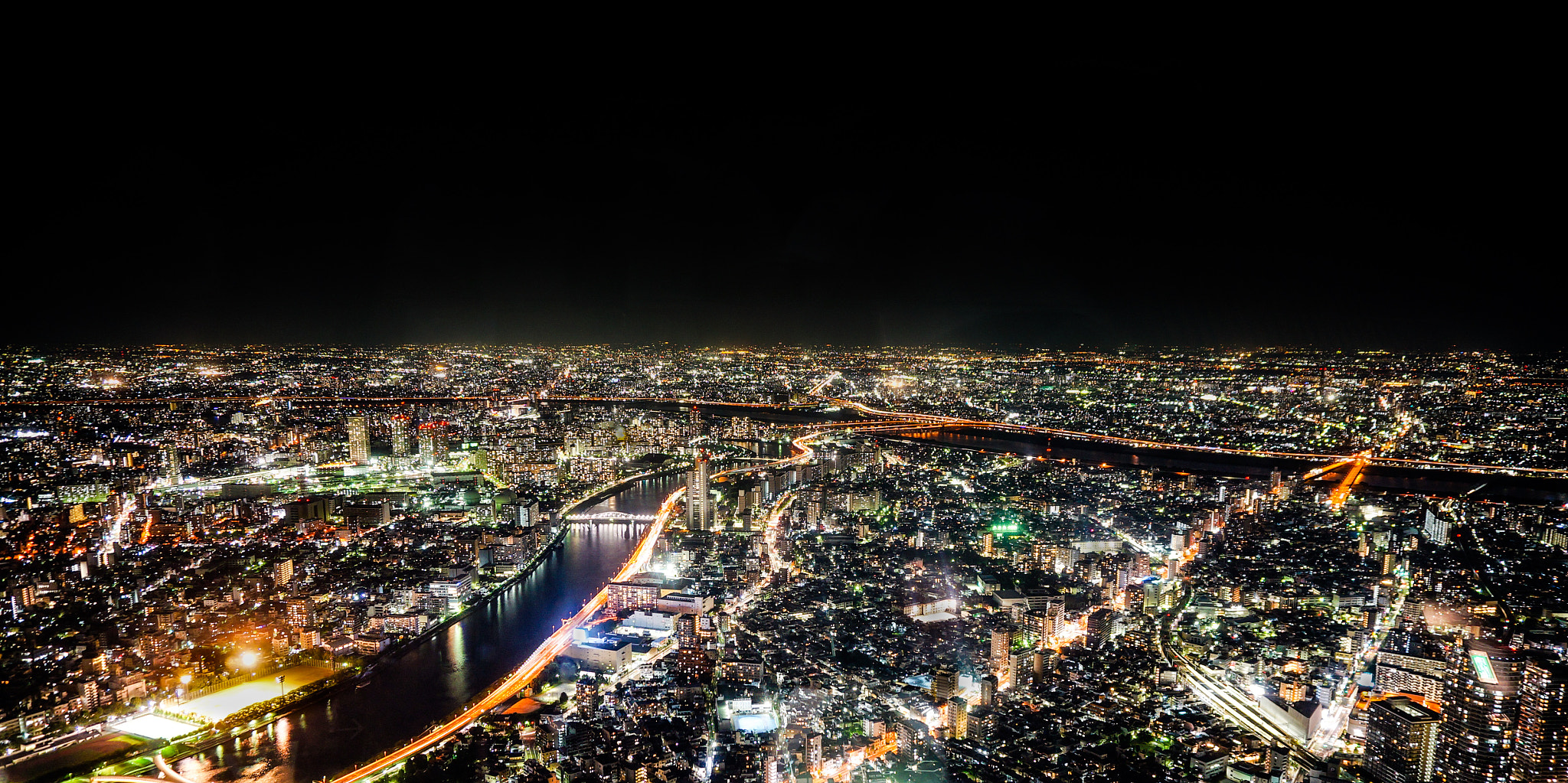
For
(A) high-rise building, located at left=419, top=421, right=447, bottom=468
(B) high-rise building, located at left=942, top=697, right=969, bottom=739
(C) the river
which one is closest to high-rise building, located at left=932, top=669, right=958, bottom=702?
(B) high-rise building, located at left=942, top=697, right=969, bottom=739

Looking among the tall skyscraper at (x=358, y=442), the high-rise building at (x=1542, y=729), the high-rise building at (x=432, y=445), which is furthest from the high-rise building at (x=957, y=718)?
the tall skyscraper at (x=358, y=442)

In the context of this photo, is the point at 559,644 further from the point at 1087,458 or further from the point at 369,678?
the point at 1087,458

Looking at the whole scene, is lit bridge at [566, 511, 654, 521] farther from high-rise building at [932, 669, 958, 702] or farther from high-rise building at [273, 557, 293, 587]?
high-rise building at [932, 669, 958, 702]

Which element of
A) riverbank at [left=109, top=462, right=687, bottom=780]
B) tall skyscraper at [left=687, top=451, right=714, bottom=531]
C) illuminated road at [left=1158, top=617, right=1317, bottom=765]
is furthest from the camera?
tall skyscraper at [left=687, top=451, right=714, bottom=531]

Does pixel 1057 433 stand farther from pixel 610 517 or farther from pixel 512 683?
pixel 512 683

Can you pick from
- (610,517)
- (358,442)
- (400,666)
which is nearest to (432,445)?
(358,442)
